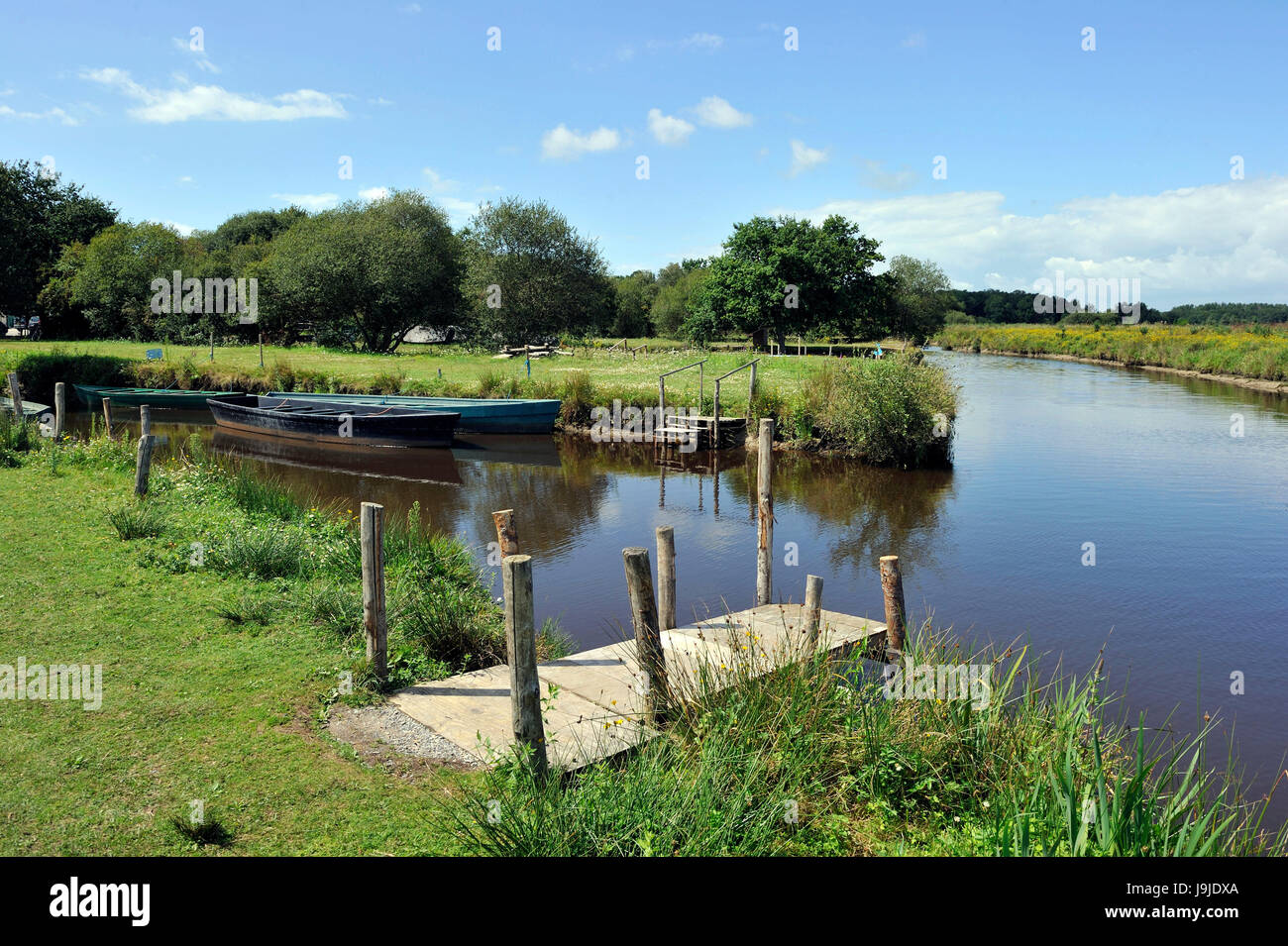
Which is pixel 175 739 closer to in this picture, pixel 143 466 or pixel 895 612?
pixel 895 612

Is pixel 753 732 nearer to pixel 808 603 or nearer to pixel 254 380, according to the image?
pixel 808 603

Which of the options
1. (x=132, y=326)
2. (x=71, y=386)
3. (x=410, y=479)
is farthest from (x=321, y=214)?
(x=410, y=479)

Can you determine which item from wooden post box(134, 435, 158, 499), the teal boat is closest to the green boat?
the teal boat

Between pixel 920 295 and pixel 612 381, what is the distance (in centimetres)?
5286

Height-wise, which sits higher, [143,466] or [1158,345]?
[1158,345]

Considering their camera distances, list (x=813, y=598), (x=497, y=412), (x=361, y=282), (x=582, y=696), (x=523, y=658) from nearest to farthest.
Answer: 1. (x=523, y=658)
2. (x=582, y=696)
3. (x=813, y=598)
4. (x=497, y=412)
5. (x=361, y=282)

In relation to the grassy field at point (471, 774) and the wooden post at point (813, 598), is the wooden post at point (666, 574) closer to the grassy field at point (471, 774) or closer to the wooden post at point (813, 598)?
the grassy field at point (471, 774)

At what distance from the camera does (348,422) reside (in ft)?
82.9

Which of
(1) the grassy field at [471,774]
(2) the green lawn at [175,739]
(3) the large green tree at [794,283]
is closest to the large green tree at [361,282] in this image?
(3) the large green tree at [794,283]

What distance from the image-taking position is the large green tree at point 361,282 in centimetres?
4406

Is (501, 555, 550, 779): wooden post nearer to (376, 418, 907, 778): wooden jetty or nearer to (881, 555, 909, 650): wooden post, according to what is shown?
(376, 418, 907, 778): wooden jetty

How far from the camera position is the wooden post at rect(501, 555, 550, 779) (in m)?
4.99

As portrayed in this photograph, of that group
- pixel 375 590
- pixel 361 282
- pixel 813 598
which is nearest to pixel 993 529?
pixel 813 598
